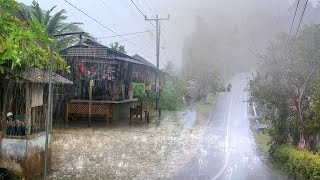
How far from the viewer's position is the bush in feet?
31.1

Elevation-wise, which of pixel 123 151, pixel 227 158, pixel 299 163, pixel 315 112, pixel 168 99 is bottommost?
pixel 227 158

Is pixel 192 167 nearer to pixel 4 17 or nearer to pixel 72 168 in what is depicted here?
pixel 72 168

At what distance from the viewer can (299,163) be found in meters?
10.8

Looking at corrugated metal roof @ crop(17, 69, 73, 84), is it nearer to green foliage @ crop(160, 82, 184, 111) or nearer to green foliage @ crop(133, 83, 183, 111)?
green foliage @ crop(133, 83, 183, 111)

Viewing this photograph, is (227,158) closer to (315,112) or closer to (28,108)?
(315,112)

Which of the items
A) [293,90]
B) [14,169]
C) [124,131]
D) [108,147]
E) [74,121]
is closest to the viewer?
[14,169]

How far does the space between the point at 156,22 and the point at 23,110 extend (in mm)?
23579

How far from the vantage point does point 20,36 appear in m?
6.41

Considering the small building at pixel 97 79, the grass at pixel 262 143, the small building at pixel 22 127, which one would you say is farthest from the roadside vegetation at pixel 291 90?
the small building at pixel 97 79

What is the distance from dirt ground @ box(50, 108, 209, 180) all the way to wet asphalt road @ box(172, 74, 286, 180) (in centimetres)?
53

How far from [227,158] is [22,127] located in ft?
Answer: 27.2

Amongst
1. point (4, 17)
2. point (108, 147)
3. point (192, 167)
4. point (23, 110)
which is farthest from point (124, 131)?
point (4, 17)

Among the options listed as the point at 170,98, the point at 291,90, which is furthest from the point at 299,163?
the point at 170,98

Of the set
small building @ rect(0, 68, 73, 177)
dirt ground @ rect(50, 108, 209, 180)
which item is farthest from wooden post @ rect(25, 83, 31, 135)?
dirt ground @ rect(50, 108, 209, 180)
